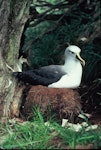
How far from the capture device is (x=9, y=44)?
6.46 meters

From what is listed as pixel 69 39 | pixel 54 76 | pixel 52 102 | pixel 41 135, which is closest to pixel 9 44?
pixel 54 76

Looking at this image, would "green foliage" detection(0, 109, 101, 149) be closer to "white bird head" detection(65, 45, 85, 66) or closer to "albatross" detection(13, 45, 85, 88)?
"albatross" detection(13, 45, 85, 88)

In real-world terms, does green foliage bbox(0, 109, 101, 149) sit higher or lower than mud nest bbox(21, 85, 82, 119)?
higher

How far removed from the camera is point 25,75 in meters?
6.64

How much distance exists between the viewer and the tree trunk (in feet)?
20.8

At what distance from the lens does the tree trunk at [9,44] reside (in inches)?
→ 250

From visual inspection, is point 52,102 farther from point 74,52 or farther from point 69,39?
point 69,39

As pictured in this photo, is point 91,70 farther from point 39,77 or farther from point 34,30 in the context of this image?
point 34,30

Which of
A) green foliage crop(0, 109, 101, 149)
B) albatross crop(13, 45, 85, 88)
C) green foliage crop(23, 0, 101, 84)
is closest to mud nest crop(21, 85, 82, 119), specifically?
albatross crop(13, 45, 85, 88)

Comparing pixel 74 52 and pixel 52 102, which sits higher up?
pixel 74 52

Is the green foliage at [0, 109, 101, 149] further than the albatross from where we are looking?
No

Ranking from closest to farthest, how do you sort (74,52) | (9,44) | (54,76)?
(9,44), (54,76), (74,52)

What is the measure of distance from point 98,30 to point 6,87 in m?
2.25

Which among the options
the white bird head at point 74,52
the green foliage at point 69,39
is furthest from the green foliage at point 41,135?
the green foliage at point 69,39
